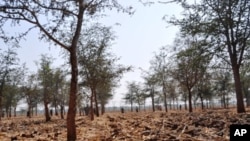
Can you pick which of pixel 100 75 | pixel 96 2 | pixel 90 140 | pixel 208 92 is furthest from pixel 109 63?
pixel 208 92

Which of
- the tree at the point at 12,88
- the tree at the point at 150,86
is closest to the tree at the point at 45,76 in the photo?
the tree at the point at 12,88

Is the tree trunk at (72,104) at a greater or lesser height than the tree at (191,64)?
lesser

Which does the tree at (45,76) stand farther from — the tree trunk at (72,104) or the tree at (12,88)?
the tree trunk at (72,104)

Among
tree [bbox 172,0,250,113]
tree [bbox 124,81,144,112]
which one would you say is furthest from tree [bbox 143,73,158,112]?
tree [bbox 172,0,250,113]

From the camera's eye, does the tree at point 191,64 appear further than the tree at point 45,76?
No

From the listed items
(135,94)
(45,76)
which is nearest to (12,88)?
(45,76)

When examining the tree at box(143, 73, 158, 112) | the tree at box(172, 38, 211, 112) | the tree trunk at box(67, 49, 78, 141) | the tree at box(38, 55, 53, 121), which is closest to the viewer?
the tree trunk at box(67, 49, 78, 141)

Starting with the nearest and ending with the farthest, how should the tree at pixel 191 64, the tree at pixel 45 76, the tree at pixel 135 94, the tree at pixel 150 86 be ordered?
the tree at pixel 191 64 < the tree at pixel 45 76 < the tree at pixel 150 86 < the tree at pixel 135 94

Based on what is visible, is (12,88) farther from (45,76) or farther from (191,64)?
(191,64)

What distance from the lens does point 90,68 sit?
1105 inches

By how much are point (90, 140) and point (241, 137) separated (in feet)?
25.8

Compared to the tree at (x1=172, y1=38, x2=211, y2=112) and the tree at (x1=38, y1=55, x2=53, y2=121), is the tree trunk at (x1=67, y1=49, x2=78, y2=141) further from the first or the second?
the tree at (x1=38, y1=55, x2=53, y2=121)

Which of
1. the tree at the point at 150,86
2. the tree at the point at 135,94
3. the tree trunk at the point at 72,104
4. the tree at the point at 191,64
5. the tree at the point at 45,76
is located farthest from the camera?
the tree at the point at 135,94

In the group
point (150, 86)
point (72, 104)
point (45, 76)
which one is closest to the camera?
point (72, 104)
